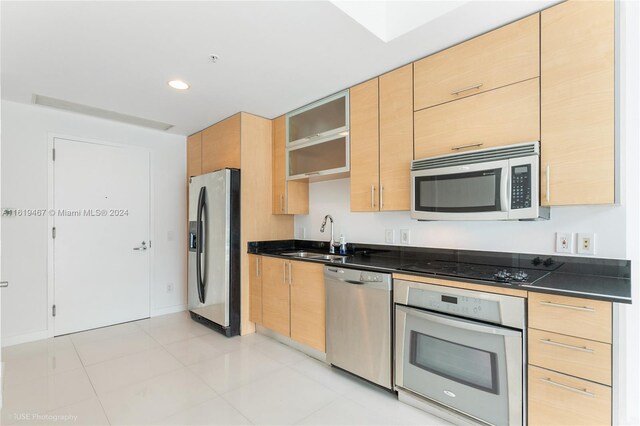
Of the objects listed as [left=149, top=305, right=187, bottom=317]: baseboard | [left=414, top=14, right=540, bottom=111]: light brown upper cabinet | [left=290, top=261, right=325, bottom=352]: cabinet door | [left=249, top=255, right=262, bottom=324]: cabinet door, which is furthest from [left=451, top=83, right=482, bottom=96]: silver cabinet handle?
[left=149, top=305, right=187, bottom=317]: baseboard

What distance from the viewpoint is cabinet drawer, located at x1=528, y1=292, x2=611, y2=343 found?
4.34 feet

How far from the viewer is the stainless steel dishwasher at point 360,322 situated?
6.83 feet

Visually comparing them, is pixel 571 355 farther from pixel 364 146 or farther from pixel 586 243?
pixel 364 146

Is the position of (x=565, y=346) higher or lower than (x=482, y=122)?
lower

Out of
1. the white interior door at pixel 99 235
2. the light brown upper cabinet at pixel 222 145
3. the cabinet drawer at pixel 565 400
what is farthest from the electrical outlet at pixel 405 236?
the white interior door at pixel 99 235

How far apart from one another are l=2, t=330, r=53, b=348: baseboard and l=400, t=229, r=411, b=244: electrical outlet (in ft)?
11.9

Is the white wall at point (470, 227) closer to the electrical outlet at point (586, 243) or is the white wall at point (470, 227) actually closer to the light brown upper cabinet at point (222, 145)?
the electrical outlet at point (586, 243)

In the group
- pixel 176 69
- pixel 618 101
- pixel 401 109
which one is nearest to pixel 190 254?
pixel 176 69

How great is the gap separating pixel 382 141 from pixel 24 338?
3.86 m

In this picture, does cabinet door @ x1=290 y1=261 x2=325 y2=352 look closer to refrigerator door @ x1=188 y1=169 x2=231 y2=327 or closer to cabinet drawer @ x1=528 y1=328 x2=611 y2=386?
refrigerator door @ x1=188 y1=169 x2=231 y2=327

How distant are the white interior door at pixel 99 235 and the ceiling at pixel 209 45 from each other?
0.80 meters

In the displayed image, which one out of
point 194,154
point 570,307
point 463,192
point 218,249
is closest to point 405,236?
point 463,192

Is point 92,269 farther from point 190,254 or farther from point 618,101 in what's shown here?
point 618,101

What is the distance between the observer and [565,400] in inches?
55.4
